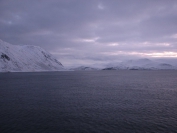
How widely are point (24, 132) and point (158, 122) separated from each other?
26.2m

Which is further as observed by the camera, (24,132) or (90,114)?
(90,114)

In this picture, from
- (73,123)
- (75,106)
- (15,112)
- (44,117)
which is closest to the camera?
(73,123)

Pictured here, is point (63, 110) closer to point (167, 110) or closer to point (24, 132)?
point (24, 132)

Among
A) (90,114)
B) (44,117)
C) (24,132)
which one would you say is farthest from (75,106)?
(24,132)

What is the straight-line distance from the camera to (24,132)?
88.3 ft

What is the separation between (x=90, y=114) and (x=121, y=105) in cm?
1219

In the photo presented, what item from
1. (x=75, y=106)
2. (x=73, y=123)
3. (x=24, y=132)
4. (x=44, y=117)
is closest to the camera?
(x=24, y=132)

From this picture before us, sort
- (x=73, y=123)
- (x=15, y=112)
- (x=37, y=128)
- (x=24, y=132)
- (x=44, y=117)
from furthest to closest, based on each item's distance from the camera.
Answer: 1. (x=15, y=112)
2. (x=44, y=117)
3. (x=73, y=123)
4. (x=37, y=128)
5. (x=24, y=132)

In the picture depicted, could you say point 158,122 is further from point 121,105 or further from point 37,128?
point 37,128

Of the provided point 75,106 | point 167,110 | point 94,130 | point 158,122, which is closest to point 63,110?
point 75,106

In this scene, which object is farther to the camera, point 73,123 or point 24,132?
point 73,123

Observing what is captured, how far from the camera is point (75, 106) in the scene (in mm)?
43344

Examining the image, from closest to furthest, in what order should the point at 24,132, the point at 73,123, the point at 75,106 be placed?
the point at 24,132 < the point at 73,123 < the point at 75,106

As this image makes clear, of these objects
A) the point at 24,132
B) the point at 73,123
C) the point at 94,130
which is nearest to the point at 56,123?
the point at 73,123
